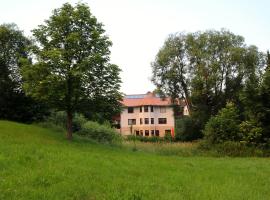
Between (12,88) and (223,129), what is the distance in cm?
1910

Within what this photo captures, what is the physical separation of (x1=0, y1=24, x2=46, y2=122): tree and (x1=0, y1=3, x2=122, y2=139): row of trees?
11071 millimetres

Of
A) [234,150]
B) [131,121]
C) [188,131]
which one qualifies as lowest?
[234,150]

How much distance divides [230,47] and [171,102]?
1086 centimetres

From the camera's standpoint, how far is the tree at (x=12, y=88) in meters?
31.8

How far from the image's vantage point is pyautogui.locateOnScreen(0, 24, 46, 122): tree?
104ft

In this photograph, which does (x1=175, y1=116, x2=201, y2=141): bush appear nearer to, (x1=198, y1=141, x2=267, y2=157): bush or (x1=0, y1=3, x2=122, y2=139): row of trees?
(x1=198, y1=141, x2=267, y2=157): bush

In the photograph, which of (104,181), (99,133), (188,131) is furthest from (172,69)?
(104,181)

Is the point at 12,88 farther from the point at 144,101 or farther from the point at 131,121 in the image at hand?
the point at 131,121

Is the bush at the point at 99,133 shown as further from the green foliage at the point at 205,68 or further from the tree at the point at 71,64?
the green foliage at the point at 205,68

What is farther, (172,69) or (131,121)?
(131,121)

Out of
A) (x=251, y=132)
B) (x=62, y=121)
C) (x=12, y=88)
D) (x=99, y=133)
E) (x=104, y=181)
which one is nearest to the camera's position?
(x=104, y=181)

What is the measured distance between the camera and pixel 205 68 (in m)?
44.6

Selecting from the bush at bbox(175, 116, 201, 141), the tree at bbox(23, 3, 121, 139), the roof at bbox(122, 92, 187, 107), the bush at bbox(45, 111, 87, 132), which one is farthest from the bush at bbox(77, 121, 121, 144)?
the roof at bbox(122, 92, 187, 107)

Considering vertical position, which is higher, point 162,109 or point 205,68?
point 205,68
